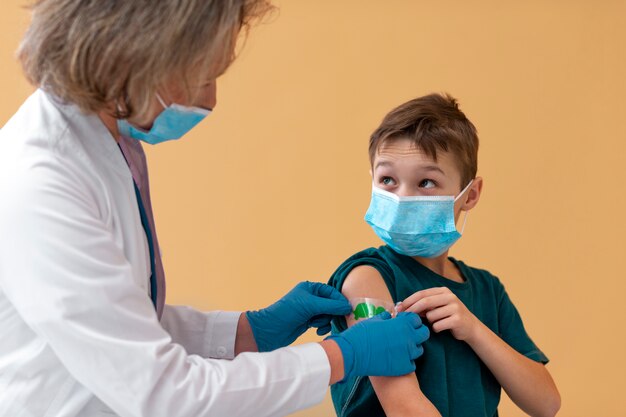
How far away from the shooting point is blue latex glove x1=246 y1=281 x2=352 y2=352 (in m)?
1.84

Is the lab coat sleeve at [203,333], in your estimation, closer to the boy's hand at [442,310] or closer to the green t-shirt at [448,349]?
the green t-shirt at [448,349]

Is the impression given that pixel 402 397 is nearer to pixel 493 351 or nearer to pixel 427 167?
pixel 493 351

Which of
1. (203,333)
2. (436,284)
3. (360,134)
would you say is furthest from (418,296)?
(360,134)

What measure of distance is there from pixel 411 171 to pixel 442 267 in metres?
0.26

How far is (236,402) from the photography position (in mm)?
1372

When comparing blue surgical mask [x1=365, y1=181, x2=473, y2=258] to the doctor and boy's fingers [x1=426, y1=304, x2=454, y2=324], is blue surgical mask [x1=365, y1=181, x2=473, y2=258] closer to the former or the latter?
boy's fingers [x1=426, y1=304, x2=454, y2=324]

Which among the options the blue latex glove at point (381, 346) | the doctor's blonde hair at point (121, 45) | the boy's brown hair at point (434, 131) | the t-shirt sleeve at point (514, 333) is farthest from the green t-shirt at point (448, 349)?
the doctor's blonde hair at point (121, 45)

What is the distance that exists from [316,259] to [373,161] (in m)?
1.38

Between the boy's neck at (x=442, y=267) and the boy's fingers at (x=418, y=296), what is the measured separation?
20 centimetres

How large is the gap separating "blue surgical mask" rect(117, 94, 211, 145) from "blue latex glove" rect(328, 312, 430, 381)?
1.52 ft

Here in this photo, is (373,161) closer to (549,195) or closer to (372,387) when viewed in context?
(372,387)

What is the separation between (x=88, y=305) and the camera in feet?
4.15

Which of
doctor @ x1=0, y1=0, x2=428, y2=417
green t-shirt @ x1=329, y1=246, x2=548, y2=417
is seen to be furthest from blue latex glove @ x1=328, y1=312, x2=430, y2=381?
green t-shirt @ x1=329, y1=246, x2=548, y2=417

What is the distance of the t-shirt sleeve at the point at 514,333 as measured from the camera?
1902 mm
